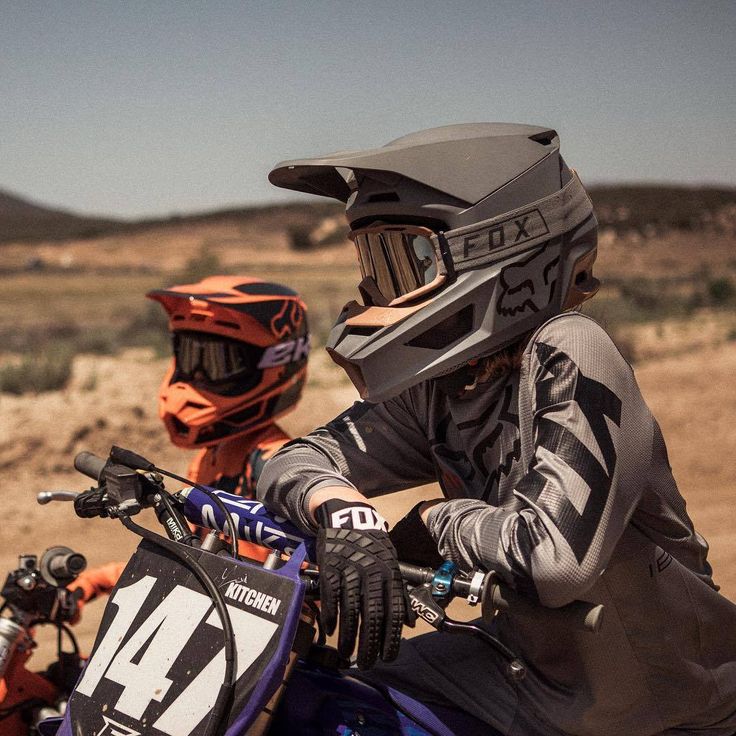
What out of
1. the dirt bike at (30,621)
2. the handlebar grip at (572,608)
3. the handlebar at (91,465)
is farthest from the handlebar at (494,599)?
the dirt bike at (30,621)

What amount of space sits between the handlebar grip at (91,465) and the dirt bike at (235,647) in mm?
302

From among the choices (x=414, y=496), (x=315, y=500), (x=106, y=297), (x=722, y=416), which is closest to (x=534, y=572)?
(x=315, y=500)

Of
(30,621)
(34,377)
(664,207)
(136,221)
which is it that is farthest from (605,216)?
(30,621)

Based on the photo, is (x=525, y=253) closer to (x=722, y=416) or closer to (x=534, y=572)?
(x=534, y=572)

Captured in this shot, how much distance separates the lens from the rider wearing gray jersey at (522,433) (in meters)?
→ 1.99

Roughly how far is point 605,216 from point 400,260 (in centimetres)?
7826

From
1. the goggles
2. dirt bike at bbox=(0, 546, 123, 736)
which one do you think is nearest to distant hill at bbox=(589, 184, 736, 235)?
the goggles

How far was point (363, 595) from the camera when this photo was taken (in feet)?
5.96

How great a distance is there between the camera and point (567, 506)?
190 cm

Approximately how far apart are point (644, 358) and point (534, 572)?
17.9m

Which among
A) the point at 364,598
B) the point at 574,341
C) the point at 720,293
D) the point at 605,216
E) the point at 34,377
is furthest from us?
the point at 605,216

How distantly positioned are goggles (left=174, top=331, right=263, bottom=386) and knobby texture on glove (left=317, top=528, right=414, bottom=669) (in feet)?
9.05

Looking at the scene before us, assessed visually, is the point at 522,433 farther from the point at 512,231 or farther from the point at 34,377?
the point at 34,377

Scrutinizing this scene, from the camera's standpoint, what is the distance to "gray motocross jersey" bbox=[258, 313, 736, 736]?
1.92m
